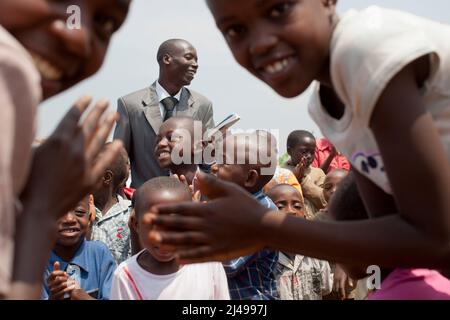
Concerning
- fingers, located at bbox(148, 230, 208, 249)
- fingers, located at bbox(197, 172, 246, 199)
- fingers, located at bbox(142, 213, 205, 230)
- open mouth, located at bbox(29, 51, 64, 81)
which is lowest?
fingers, located at bbox(148, 230, 208, 249)

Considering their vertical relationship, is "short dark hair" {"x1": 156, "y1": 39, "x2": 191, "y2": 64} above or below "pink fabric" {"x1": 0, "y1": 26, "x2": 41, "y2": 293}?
above

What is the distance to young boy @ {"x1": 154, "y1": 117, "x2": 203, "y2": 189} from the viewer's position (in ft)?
19.1

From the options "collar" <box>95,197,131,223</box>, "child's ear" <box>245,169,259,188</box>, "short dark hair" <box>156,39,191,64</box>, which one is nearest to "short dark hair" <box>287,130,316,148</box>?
"short dark hair" <box>156,39,191,64</box>

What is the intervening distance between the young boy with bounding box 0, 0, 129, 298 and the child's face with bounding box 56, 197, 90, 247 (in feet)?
8.36

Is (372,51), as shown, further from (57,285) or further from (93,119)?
(57,285)

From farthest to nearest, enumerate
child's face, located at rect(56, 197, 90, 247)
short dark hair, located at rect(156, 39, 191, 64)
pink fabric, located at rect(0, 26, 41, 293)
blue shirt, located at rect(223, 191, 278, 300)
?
short dark hair, located at rect(156, 39, 191, 64), child's face, located at rect(56, 197, 90, 247), blue shirt, located at rect(223, 191, 278, 300), pink fabric, located at rect(0, 26, 41, 293)

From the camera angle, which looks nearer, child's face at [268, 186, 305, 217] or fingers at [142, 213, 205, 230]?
fingers at [142, 213, 205, 230]

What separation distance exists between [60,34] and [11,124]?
32 centimetres

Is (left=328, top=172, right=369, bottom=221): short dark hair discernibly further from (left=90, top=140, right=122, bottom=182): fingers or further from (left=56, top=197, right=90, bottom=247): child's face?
(left=56, top=197, right=90, bottom=247): child's face

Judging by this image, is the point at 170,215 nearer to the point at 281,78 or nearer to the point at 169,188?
the point at 281,78

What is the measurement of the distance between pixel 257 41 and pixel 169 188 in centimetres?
194

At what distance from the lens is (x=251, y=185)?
481 centimetres

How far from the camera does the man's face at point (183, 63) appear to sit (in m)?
7.43

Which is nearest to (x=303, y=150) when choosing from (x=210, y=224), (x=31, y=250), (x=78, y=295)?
(x=78, y=295)
